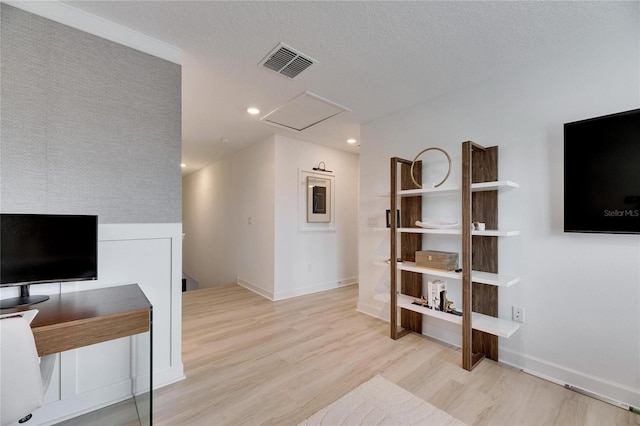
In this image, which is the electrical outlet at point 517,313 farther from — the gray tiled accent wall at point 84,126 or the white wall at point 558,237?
the gray tiled accent wall at point 84,126

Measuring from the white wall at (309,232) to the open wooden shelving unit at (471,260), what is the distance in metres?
1.73

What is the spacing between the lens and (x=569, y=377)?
6.12ft

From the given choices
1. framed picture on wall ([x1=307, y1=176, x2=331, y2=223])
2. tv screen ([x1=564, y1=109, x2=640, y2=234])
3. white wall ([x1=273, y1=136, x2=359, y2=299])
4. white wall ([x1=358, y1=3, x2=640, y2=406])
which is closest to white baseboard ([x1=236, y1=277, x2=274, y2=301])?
white wall ([x1=273, y1=136, x2=359, y2=299])

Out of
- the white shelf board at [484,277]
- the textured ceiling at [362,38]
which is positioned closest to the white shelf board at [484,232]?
the white shelf board at [484,277]


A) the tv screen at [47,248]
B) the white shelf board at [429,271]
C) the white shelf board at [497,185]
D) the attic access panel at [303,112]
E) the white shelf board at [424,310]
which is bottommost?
the white shelf board at [424,310]

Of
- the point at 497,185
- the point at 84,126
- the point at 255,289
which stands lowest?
the point at 255,289

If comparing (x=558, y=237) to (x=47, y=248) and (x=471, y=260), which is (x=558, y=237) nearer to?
(x=471, y=260)

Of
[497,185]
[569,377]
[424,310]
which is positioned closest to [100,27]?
[497,185]

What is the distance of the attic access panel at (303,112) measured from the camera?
108 inches

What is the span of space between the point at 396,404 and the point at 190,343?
190cm

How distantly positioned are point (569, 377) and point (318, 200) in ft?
11.0

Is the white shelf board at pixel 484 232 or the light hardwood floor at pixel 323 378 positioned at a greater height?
the white shelf board at pixel 484 232

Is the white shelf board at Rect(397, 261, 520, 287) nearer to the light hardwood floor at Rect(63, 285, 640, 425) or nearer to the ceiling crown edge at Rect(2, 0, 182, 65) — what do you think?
the light hardwood floor at Rect(63, 285, 640, 425)

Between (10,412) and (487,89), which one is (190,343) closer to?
(10,412)
